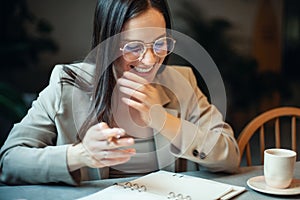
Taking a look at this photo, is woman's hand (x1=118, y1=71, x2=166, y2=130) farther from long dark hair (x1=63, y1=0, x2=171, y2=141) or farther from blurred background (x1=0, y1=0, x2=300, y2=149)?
blurred background (x1=0, y1=0, x2=300, y2=149)

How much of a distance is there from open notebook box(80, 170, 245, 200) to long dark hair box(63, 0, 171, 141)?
0.44 feet

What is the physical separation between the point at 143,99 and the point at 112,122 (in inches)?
3.6

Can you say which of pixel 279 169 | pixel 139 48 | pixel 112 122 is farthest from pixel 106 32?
pixel 279 169

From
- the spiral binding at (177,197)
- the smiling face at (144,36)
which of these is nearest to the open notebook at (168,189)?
the spiral binding at (177,197)

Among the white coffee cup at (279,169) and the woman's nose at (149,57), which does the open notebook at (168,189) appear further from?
the woman's nose at (149,57)

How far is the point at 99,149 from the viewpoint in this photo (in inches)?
28.1

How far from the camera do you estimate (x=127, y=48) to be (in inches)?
30.4

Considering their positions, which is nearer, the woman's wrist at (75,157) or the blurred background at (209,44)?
the woman's wrist at (75,157)

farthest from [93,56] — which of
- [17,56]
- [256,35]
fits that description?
[256,35]

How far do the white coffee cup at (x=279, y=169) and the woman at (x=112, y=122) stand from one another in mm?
128

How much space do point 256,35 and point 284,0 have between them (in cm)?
20

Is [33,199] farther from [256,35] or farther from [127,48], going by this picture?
[256,35]

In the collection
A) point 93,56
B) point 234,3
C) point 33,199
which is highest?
point 234,3

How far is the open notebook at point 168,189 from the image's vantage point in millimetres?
702
